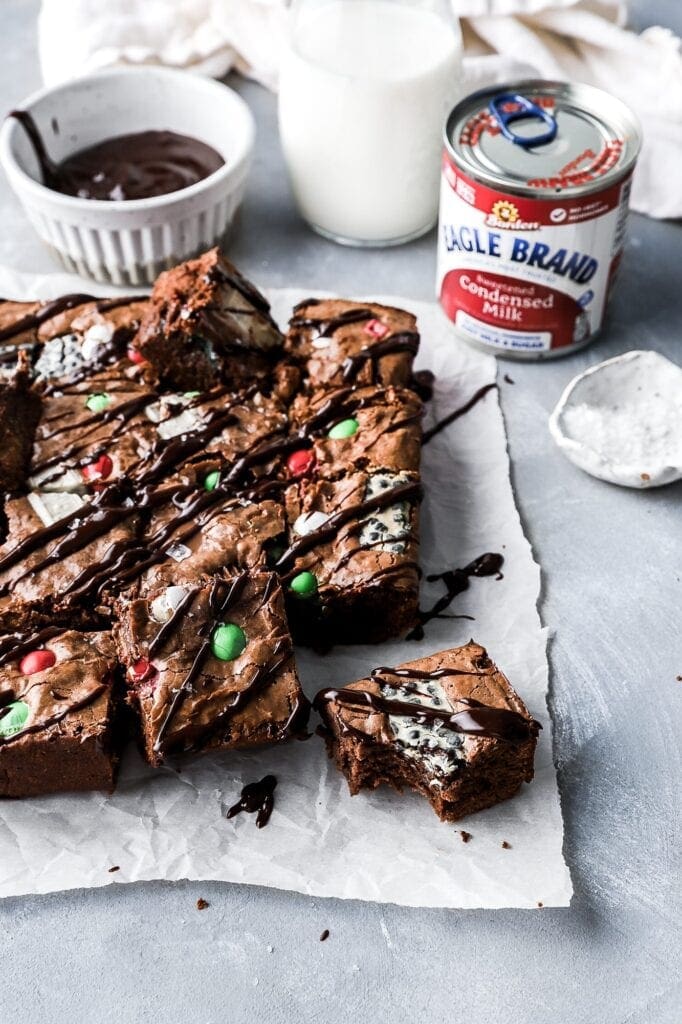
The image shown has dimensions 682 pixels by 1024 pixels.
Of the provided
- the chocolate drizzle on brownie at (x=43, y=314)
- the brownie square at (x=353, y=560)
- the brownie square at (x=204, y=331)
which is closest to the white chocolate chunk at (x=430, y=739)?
the brownie square at (x=353, y=560)

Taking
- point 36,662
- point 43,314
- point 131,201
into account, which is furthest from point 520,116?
point 36,662

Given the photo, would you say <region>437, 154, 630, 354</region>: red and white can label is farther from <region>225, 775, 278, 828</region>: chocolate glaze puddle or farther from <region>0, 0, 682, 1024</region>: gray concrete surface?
<region>225, 775, 278, 828</region>: chocolate glaze puddle

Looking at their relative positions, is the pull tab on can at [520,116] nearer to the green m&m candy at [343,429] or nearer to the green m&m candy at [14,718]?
the green m&m candy at [343,429]

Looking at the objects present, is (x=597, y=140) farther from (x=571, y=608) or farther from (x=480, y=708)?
(x=480, y=708)

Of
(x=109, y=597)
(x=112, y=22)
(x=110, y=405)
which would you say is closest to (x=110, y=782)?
(x=109, y=597)

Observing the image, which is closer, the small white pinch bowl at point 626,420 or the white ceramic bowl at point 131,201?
the small white pinch bowl at point 626,420

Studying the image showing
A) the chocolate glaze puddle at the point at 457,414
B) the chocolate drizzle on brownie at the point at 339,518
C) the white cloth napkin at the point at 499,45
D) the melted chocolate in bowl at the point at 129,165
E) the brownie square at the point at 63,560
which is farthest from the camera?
the white cloth napkin at the point at 499,45
